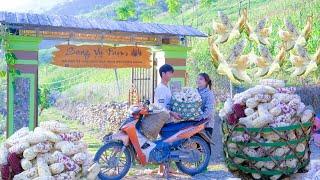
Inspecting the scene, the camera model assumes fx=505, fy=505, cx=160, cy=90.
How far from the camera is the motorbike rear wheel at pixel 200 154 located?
6227 mm

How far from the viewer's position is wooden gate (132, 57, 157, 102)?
8307 millimetres

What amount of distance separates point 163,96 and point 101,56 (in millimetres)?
1944

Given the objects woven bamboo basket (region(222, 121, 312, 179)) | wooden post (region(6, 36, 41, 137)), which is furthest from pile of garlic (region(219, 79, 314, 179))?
wooden post (region(6, 36, 41, 137))

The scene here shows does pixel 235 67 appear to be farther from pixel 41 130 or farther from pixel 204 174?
pixel 41 130

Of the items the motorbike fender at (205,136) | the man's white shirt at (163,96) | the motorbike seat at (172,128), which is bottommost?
the motorbike fender at (205,136)

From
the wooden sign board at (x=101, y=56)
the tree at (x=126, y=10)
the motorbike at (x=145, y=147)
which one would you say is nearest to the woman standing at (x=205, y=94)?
the motorbike at (x=145, y=147)

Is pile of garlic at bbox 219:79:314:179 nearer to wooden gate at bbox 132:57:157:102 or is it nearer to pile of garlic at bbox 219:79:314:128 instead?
pile of garlic at bbox 219:79:314:128

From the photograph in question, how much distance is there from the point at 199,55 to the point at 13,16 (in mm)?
9447

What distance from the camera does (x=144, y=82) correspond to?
28.1 feet

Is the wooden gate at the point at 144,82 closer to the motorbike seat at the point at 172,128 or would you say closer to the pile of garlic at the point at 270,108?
the motorbike seat at the point at 172,128

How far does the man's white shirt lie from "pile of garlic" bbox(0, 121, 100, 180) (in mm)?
2271

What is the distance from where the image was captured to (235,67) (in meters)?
10.0

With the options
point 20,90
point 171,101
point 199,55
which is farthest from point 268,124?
point 199,55

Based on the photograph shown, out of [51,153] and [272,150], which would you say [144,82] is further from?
[272,150]
